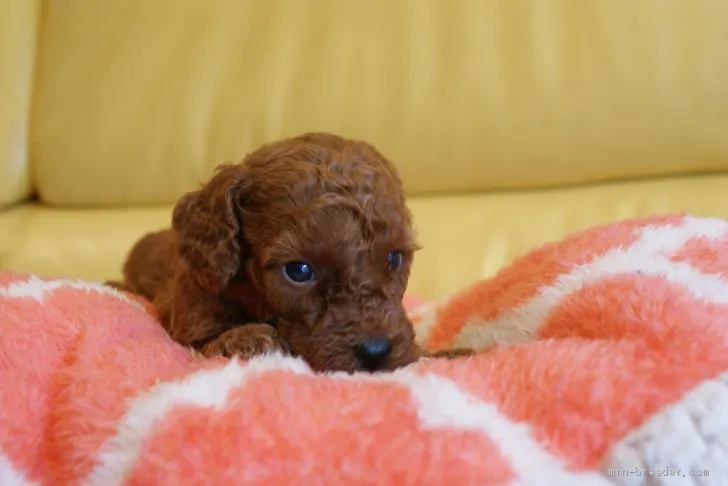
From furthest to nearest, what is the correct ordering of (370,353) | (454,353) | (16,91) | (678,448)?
(16,91)
(454,353)
(370,353)
(678,448)

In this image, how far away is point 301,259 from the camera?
1.21 m

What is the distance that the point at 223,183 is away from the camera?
4.34 ft

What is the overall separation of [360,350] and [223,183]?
0.40 meters

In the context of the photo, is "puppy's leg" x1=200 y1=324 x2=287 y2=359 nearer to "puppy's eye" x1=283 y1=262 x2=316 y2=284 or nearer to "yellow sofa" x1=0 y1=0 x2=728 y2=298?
"puppy's eye" x1=283 y1=262 x2=316 y2=284

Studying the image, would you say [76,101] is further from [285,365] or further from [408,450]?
[408,450]

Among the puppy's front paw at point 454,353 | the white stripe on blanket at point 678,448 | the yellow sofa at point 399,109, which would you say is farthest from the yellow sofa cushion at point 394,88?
the white stripe on blanket at point 678,448

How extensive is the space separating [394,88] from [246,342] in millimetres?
1271

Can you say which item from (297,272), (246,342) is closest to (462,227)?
(297,272)

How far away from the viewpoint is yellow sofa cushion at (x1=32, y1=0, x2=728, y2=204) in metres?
2.09

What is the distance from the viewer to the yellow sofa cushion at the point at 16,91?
2430mm

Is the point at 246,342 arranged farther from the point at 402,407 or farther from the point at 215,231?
the point at 402,407

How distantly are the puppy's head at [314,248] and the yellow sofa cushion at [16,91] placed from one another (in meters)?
1.33

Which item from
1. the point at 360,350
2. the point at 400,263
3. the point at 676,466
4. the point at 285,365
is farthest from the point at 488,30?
the point at 676,466

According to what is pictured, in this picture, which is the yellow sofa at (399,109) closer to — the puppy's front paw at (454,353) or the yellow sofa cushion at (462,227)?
the yellow sofa cushion at (462,227)
